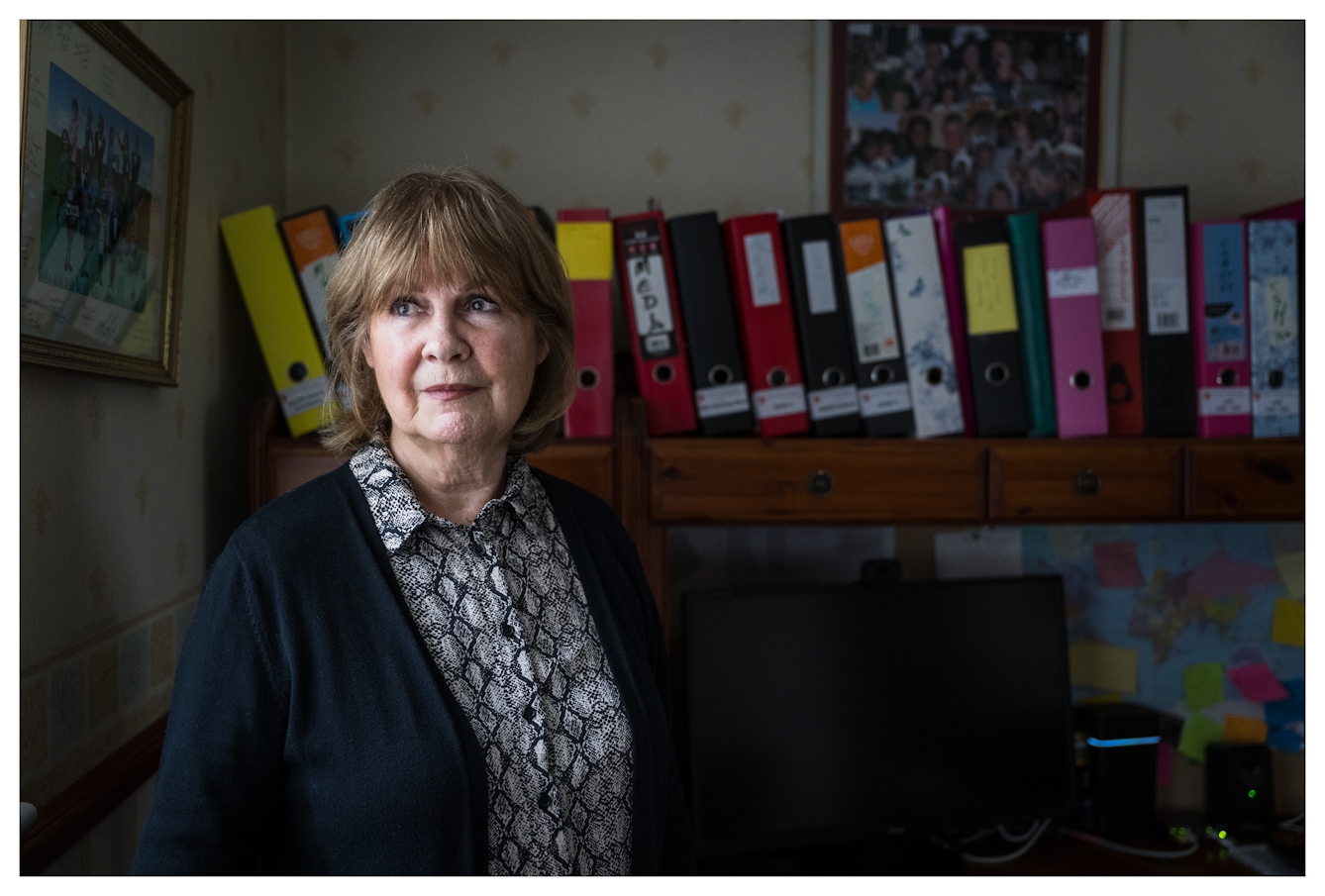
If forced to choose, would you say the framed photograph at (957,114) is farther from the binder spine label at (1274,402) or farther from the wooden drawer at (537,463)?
the wooden drawer at (537,463)

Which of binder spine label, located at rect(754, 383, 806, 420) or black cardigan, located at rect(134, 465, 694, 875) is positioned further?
binder spine label, located at rect(754, 383, 806, 420)

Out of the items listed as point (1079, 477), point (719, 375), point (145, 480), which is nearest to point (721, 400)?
point (719, 375)

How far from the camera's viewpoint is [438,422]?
2.93 feet

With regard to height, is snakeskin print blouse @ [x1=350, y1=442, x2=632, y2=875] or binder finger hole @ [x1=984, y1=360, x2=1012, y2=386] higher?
binder finger hole @ [x1=984, y1=360, x2=1012, y2=386]

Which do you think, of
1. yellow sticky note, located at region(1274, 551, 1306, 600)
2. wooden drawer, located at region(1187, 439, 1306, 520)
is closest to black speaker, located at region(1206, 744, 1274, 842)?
yellow sticky note, located at region(1274, 551, 1306, 600)

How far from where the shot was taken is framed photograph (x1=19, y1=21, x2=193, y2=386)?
0.89 metres

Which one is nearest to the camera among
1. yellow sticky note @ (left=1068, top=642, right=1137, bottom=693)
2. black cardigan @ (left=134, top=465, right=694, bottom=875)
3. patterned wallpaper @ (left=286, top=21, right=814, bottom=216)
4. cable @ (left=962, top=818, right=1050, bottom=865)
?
black cardigan @ (left=134, top=465, right=694, bottom=875)

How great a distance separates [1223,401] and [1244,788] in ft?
2.75

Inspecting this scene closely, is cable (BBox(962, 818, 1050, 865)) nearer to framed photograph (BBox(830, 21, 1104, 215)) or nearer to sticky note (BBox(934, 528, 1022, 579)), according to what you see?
sticky note (BBox(934, 528, 1022, 579))

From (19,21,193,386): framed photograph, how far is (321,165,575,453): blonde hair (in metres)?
0.27

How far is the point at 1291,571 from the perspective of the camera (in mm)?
1888

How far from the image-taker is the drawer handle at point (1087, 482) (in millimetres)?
1463

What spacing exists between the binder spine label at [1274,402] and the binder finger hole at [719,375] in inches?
34.4

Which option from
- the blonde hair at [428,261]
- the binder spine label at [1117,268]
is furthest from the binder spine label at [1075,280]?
the blonde hair at [428,261]
